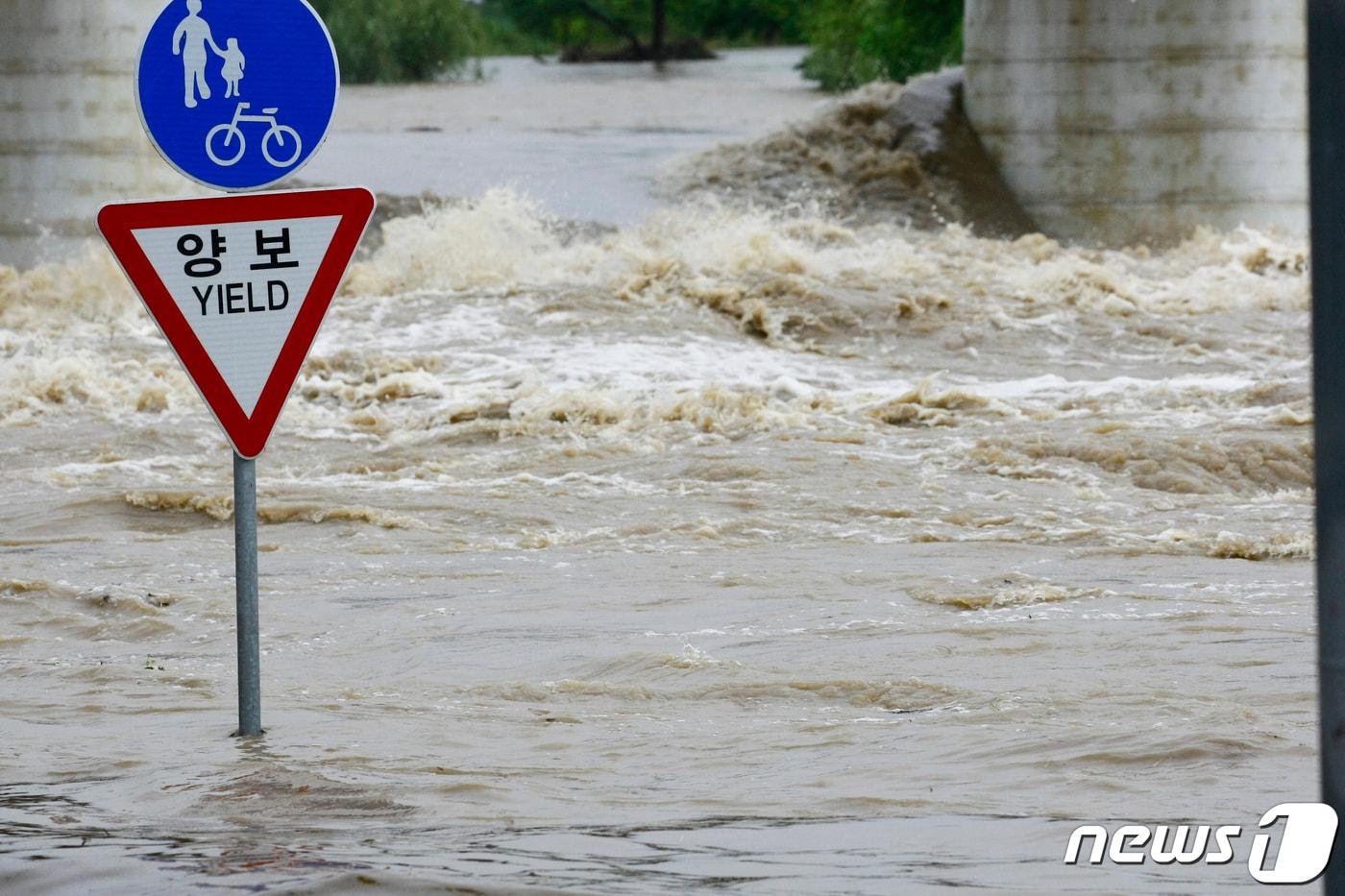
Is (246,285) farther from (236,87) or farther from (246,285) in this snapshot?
(236,87)

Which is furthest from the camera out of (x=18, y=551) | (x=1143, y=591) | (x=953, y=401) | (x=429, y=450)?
(x=953, y=401)

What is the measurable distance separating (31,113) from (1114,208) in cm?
1292

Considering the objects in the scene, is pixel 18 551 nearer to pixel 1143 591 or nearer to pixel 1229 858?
pixel 1143 591

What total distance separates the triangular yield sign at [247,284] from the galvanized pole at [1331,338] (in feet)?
10.3

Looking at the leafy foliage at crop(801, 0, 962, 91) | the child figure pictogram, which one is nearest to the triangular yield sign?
the child figure pictogram

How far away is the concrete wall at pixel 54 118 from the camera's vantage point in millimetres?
21750

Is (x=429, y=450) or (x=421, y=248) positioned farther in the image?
(x=421, y=248)

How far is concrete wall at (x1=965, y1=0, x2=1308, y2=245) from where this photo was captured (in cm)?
2358

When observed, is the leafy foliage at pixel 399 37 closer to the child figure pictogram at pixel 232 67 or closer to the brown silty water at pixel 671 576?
the brown silty water at pixel 671 576

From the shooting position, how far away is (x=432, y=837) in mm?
4398

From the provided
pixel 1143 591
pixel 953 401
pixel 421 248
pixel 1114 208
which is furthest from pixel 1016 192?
pixel 1143 591

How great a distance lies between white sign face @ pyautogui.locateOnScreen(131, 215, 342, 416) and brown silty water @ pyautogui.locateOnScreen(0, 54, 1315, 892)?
1.12 metres

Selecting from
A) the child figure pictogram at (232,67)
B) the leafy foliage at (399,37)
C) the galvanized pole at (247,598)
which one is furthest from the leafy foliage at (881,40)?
the galvanized pole at (247,598)

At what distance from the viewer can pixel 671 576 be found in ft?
29.7
